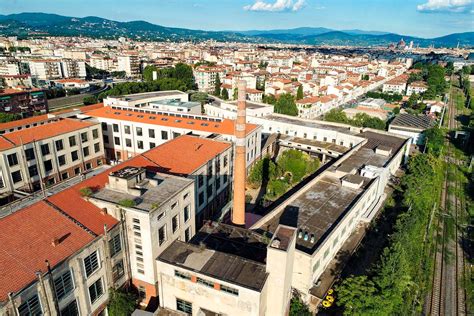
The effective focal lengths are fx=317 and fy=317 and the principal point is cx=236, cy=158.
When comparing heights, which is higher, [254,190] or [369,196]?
[369,196]

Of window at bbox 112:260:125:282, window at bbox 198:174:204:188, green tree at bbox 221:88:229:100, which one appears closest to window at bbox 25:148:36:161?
window at bbox 198:174:204:188

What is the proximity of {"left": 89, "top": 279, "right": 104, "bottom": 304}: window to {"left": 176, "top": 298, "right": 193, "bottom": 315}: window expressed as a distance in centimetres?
754

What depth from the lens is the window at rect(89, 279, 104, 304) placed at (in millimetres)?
28547

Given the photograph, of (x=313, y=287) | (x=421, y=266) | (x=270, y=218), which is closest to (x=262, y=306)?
(x=313, y=287)

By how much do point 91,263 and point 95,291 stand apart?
307cm

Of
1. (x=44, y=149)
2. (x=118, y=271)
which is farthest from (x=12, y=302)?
(x=44, y=149)

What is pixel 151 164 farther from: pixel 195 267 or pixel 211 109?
pixel 211 109

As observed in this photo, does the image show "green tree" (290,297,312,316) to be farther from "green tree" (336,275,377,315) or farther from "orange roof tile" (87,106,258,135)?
"orange roof tile" (87,106,258,135)

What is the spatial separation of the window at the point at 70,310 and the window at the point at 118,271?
13.6ft

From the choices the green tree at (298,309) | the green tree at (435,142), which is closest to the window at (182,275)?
the green tree at (298,309)

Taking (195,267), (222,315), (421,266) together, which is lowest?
(421,266)

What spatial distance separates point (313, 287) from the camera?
3400 centimetres

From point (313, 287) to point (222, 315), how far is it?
1178cm

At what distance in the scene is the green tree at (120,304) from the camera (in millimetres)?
29781
